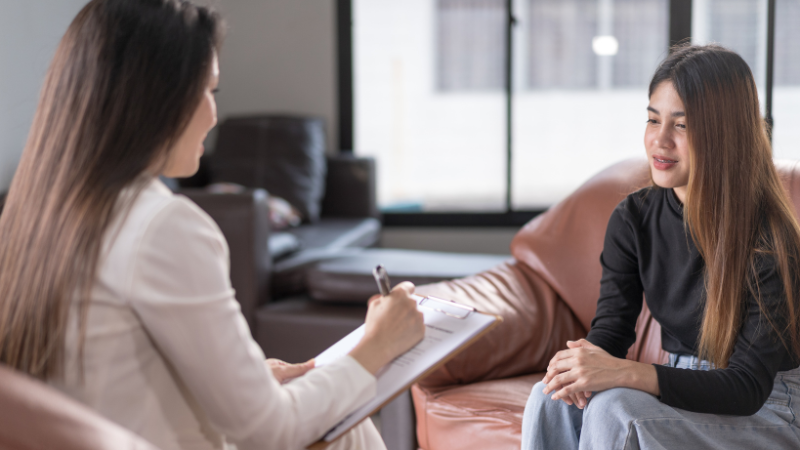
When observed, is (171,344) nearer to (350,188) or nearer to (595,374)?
(595,374)

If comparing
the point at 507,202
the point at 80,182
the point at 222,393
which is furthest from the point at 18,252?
the point at 507,202

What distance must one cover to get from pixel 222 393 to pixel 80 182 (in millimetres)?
281

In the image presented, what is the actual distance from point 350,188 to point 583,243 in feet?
7.38

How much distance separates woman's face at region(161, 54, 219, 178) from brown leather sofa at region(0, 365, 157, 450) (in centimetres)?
29

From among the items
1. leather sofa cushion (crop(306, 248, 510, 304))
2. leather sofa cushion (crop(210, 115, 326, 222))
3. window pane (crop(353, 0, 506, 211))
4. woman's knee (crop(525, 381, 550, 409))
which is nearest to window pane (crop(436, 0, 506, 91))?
window pane (crop(353, 0, 506, 211))

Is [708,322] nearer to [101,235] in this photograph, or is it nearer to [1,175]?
[101,235]

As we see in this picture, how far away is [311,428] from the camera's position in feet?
2.77

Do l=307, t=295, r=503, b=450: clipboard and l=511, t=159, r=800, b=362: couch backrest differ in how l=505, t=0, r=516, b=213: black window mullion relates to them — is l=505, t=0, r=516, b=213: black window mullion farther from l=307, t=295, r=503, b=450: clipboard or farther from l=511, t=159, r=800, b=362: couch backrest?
l=307, t=295, r=503, b=450: clipboard

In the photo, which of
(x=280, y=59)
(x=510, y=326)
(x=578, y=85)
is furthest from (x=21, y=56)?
(x=578, y=85)

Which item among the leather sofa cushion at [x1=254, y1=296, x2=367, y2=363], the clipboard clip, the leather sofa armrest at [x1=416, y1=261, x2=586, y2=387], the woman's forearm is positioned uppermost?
the clipboard clip

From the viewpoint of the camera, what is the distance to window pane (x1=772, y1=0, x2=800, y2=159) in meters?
3.75

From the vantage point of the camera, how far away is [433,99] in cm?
412

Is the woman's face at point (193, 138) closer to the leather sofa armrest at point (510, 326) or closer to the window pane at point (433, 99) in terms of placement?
the leather sofa armrest at point (510, 326)

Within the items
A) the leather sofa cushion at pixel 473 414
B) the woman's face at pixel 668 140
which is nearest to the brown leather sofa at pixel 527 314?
the leather sofa cushion at pixel 473 414
